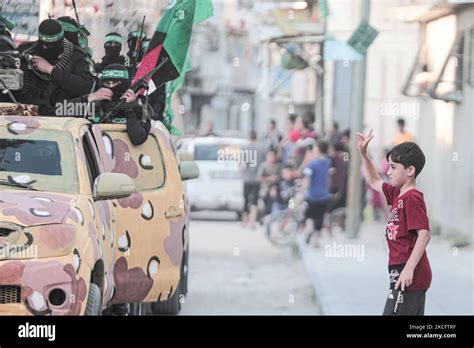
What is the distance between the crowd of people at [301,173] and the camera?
63.2 feet

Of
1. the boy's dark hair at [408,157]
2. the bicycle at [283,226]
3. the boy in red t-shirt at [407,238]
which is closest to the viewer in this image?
the boy in red t-shirt at [407,238]

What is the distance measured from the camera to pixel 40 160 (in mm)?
8812

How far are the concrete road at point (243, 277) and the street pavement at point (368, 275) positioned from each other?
0.80 feet

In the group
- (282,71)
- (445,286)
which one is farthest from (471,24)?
(282,71)

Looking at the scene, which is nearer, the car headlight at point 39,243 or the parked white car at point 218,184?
the car headlight at point 39,243

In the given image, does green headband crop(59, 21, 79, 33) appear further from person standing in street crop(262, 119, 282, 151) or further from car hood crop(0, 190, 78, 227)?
person standing in street crop(262, 119, 282, 151)

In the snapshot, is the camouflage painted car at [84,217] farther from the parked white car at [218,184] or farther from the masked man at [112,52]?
the parked white car at [218,184]

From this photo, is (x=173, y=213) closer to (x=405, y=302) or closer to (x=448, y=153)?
(x=405, y=302)

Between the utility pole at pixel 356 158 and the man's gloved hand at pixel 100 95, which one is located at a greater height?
the man's gloved hand at pixel 100 95

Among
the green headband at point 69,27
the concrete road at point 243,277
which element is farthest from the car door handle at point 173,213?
the concrete road at point 243,277

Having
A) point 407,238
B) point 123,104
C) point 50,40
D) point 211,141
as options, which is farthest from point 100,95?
point 211,141

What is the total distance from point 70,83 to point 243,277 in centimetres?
663
